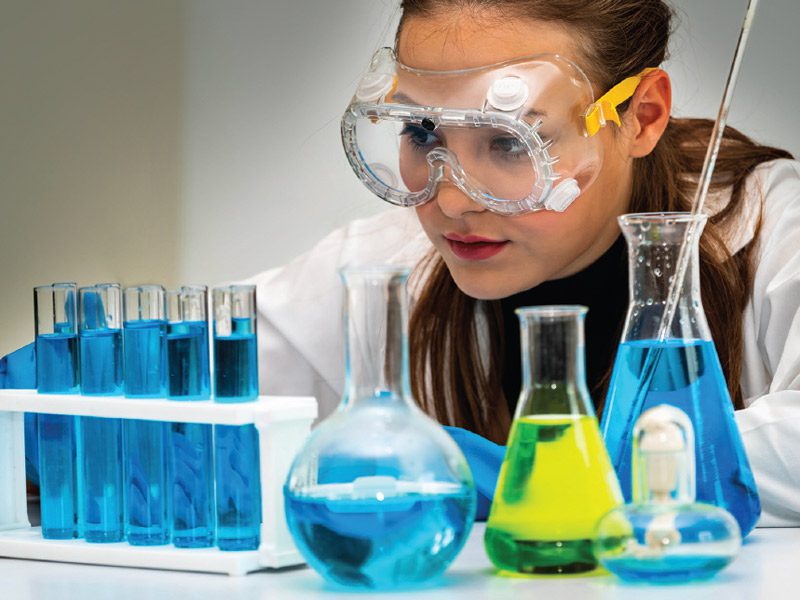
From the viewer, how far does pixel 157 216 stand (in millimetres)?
2803

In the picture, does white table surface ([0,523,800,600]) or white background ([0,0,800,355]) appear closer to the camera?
white table surface ([0,523,800,600])

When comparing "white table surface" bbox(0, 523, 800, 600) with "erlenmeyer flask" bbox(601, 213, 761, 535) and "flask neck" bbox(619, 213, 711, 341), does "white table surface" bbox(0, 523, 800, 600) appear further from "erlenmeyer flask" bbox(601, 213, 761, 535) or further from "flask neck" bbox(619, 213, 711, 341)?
"flask neck" bbox(619, 213, 711, 341)

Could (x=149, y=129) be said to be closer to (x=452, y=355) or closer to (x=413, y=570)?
(x=452, y=355)

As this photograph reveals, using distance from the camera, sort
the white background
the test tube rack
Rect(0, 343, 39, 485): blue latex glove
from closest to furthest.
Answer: the test tube rack < Rect(0, 343, 39, 485): blue latex glove < the white background

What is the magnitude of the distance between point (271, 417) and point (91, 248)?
1.81 m

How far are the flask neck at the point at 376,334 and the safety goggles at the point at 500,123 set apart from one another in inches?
24.7

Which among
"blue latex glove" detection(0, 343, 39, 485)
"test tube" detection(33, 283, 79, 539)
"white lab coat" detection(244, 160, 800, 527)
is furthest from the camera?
"blue latex glove" detection(0, 343, 39, 485)

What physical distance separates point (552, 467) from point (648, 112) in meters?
0.94

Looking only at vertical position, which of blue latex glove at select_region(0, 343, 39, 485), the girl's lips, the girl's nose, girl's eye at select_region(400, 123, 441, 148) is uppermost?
girl's eye at select_region(400, 123, 441, 148)

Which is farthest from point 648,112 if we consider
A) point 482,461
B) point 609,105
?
point 482,461

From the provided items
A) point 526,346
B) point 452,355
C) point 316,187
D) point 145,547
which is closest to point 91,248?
point 316,187

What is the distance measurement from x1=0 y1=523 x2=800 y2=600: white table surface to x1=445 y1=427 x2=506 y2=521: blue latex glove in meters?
0.11

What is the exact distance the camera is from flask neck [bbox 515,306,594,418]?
820 mm

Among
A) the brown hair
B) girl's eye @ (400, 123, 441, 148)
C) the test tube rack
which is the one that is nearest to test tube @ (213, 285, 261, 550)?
the test tube rack
